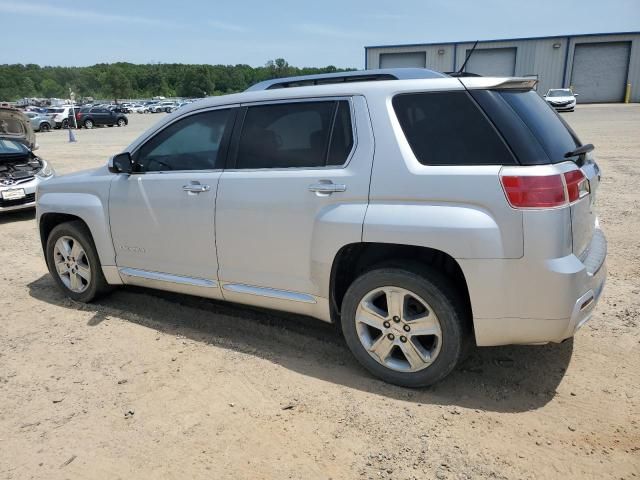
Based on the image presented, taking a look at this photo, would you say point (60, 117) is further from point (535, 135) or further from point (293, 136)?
point (535, 135)

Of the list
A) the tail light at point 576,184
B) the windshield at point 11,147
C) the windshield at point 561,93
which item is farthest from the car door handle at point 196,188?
the windshield at point 561,93

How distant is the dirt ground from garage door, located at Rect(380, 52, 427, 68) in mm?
48942

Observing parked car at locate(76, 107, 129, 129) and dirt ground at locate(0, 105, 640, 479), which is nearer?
dirt ground at locate(0, 105, 640, 479)

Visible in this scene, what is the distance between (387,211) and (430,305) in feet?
1.98

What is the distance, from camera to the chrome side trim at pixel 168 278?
398 cm

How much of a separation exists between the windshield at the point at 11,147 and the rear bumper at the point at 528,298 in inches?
357

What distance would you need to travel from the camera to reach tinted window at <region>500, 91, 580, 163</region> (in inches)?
114

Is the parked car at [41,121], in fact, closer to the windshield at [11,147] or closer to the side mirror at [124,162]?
the windshield at [11,147]

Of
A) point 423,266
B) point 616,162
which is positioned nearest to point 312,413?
point 423,266

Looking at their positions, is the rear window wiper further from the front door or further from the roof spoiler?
the front door

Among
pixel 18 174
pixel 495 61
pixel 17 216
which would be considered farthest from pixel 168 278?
pixel 495 61

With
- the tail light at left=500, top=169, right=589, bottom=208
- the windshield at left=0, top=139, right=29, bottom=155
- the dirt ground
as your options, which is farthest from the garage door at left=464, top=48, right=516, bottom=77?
the tail light at left=500, top=169, right=589, bottom=208

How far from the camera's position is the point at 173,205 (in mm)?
3965

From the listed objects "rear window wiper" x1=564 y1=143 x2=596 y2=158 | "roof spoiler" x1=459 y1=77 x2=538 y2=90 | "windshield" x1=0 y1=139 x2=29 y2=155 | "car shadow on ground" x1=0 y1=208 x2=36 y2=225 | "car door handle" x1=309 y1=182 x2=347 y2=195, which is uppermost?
"roof spoiler" x1=459 y1=77 x2=538 y2=90
